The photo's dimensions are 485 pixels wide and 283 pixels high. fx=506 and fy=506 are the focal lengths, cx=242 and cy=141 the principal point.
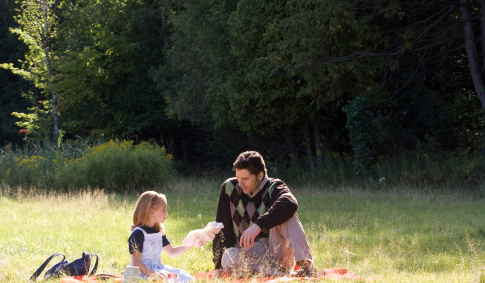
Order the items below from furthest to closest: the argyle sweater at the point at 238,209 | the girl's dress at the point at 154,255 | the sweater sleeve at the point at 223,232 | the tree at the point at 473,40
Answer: the tree at the point at 473,40 → the sweater sleeve at the point at 223,232 → the argyle sweater at the point at 238,209 → the girl's dress at the point at 154,255

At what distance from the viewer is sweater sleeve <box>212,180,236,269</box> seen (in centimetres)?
571

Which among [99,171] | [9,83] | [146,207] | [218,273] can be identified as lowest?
[218,273]

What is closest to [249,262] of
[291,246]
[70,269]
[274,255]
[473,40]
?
[274,255]

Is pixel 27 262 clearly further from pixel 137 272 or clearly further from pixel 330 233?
pixel 330 233

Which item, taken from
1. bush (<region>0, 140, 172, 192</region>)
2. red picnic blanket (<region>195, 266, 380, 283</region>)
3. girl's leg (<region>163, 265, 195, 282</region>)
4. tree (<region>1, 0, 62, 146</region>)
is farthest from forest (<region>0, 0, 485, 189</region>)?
girl's leg (<region>163, 265, 195, 282</region>)

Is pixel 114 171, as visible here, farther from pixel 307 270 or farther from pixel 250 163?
pixel 307 270

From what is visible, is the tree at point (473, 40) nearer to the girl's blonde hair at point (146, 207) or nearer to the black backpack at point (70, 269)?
the girl's blonde hair at point (146, 207)

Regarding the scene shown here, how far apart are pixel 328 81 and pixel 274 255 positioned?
10405 mm

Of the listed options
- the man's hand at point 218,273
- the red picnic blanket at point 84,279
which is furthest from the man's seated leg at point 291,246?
the red picnic blanket at point 84,279

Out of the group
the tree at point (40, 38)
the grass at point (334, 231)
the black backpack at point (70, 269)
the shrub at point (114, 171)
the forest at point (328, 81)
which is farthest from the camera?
the tree at point (40, 38)

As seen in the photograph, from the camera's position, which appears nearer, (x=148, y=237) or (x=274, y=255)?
(x=148, y=237)

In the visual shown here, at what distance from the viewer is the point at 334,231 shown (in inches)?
326

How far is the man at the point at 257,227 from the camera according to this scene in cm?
515

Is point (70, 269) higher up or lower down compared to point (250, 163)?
lower down
